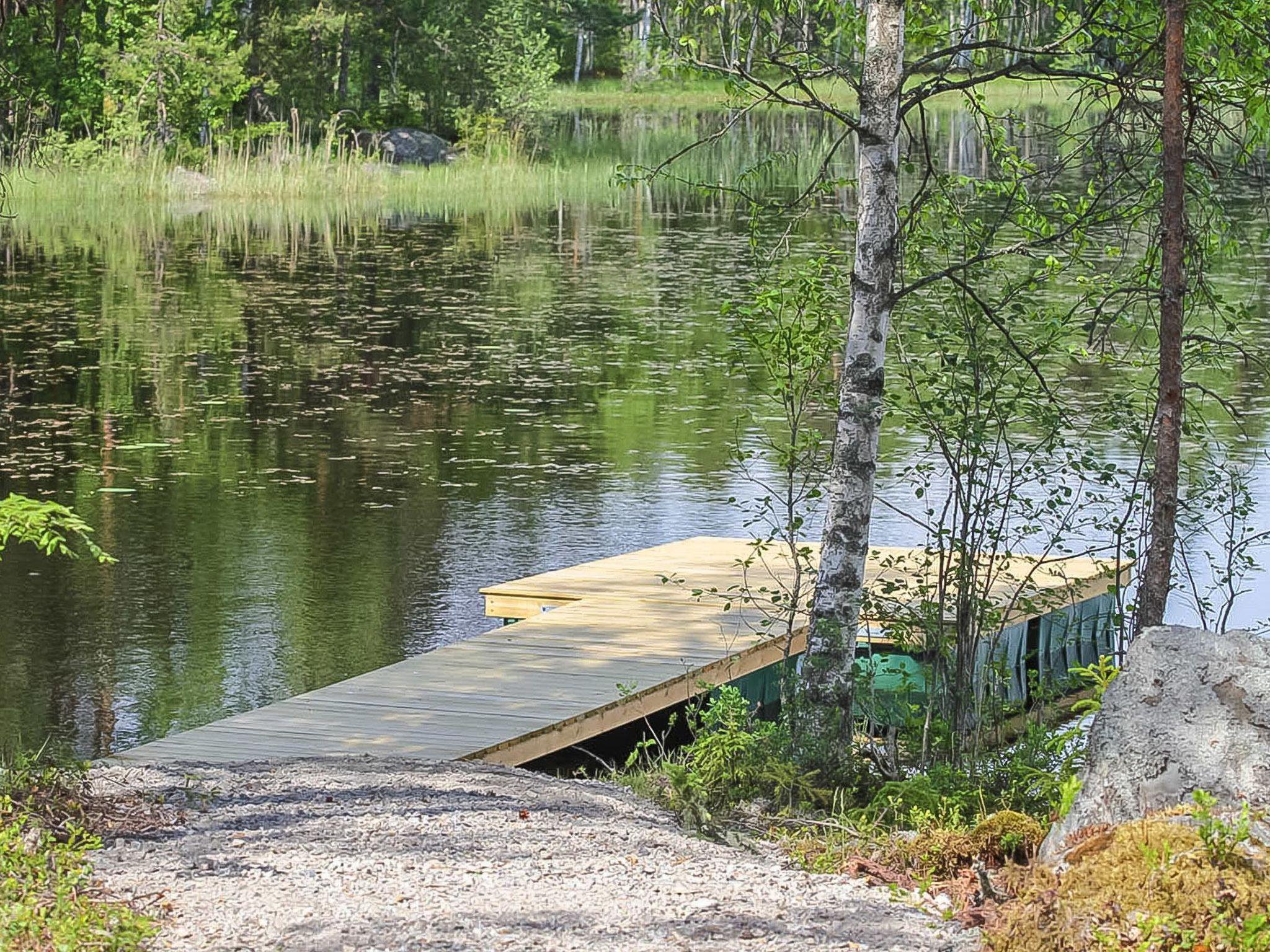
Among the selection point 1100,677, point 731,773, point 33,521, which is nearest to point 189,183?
point 731,773

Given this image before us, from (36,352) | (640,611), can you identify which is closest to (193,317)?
(36,352)

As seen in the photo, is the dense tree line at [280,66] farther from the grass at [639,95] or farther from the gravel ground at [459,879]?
the gravel ground at [459,879]

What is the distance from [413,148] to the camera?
117 ft

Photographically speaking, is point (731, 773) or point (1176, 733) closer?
point (1176, 733)

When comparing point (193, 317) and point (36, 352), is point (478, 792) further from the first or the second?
point (193, 317)

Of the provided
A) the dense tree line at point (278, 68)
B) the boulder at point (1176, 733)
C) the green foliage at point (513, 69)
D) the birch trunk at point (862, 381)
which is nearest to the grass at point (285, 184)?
the dense tree line at point (278, 68)

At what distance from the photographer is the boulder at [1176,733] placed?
13.6 feet

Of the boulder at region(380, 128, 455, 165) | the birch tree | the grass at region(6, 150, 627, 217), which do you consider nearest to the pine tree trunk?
the birch tree

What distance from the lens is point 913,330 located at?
633 cm

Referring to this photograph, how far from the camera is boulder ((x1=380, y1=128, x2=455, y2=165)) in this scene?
35.3m

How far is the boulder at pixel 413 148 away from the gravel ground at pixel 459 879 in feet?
101

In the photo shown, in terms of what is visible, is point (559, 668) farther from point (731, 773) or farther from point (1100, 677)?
point (1100, 677)

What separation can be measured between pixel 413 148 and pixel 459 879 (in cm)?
3259

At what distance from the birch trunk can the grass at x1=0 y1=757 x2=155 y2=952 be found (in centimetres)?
231
